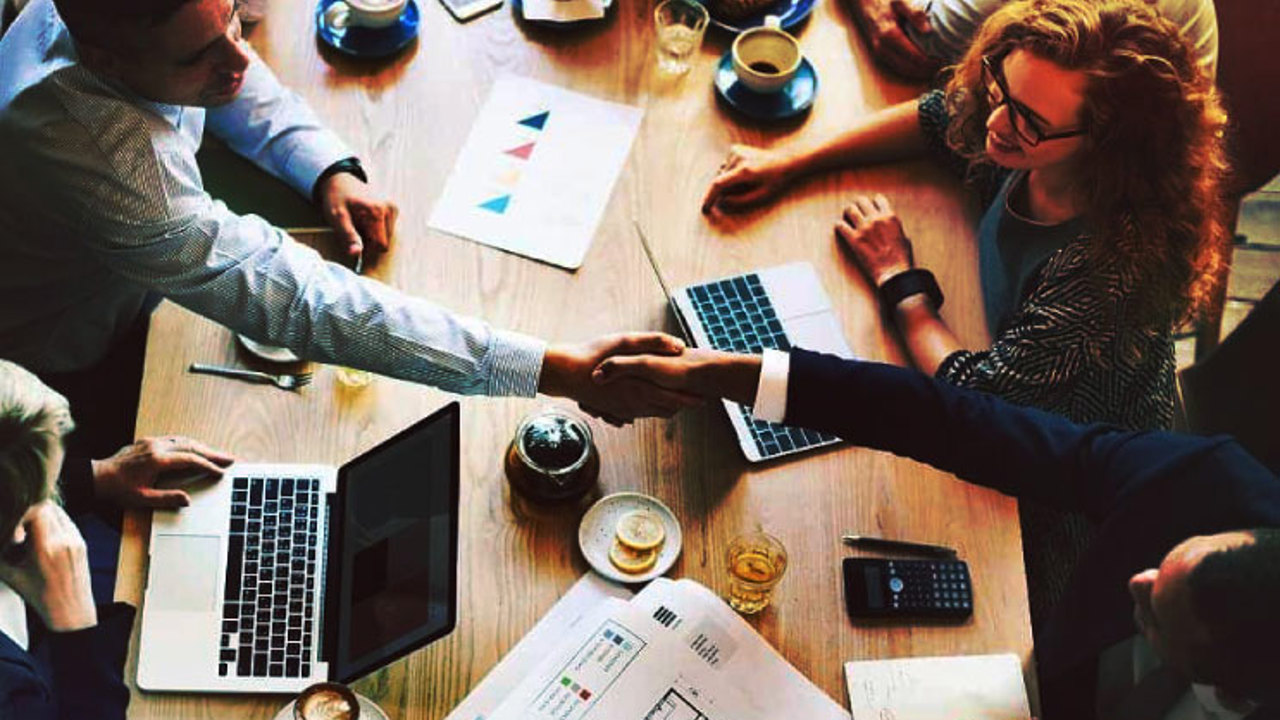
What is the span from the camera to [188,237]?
1651mm

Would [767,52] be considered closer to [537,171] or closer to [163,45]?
[537,171]

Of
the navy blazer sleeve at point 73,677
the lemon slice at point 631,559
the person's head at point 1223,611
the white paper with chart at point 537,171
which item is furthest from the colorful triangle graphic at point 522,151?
the person's head at point 1223,611

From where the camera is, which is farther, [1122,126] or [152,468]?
[1122,126]

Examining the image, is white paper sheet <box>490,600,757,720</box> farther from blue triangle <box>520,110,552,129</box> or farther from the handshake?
blue triangle <box>520,110,552,129</box>

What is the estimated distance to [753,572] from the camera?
163 cm

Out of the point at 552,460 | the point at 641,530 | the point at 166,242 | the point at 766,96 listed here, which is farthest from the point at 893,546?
the point at 166,242

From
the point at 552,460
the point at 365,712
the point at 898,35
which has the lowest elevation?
the point at 365,712

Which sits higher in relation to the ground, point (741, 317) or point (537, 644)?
point (741, 317)

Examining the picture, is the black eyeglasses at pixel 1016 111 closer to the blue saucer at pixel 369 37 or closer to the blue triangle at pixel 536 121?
the blue triangle at pixel 536 121

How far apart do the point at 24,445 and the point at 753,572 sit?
2.88ft

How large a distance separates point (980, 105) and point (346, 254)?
942mm

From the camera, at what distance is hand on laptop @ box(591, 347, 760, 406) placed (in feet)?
5.60

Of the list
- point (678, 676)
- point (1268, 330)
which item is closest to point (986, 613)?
point (678, 676)

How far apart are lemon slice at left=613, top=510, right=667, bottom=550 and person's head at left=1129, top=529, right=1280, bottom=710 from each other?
1.99 feet
